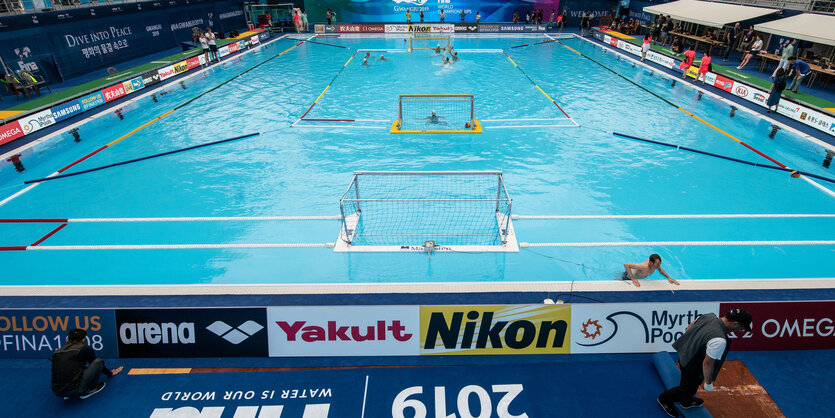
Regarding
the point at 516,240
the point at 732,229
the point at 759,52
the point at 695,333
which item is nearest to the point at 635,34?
the point at 759,52

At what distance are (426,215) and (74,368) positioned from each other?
27.7 feet

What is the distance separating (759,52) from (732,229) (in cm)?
2414

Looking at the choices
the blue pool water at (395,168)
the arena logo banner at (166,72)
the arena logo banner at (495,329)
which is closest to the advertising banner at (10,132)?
the blue pool water at (395,168)

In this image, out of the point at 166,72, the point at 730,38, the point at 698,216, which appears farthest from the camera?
the point at 730,38

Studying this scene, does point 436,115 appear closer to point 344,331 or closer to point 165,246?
point 165,246

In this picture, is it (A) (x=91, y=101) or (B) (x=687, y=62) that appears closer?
(A) (x=91, y=101)

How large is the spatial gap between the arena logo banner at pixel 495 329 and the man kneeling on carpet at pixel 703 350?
1755 millimetres

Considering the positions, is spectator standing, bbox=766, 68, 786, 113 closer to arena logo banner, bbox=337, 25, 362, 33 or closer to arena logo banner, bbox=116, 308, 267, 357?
arena logo banner, bbox=116, 308, 267, 357

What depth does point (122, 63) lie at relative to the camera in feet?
105

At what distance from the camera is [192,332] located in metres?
7.30

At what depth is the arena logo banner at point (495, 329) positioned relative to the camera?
7117 millimetres

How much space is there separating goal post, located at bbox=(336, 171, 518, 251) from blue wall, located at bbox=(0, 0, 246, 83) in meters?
24.1

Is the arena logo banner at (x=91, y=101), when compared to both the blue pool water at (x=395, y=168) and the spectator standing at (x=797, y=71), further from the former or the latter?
the spectator standing at (x=797, y=71)

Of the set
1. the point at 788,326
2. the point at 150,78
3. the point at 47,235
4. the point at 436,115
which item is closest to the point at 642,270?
the point at 788,326
